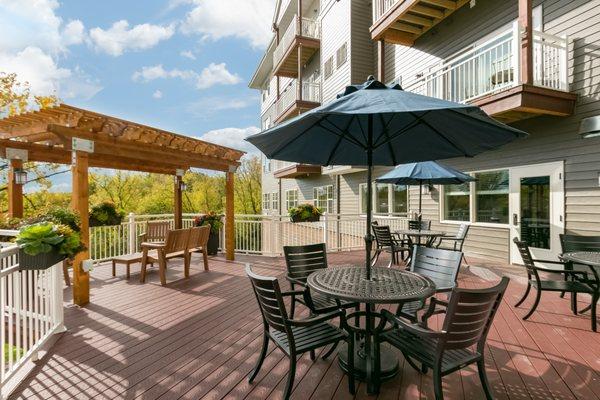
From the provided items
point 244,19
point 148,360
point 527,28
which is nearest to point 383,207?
point 527,28

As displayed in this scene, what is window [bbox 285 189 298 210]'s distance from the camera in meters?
17.2

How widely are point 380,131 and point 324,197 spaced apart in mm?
11204

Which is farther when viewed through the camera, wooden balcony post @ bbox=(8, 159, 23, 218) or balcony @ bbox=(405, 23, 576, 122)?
wooden balcony post @ bbox=(8, 159, 23, 218)

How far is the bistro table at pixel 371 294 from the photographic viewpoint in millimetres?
2246

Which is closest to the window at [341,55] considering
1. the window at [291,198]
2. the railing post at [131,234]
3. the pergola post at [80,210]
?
the window at [291,198]

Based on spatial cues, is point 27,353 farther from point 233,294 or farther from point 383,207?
point 383,207

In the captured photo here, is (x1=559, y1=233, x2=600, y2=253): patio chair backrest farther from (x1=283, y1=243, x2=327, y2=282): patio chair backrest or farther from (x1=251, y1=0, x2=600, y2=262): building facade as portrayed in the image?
(x1=283, y1=243, x2=327, y2=282): patio chair backrest

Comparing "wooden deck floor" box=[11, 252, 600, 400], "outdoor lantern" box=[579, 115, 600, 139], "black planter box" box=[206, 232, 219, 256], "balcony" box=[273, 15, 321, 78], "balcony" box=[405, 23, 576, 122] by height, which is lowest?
"wooden deck floor" box=[11, 252, 600, 400]

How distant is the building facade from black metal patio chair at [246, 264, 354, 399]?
16.3 feet

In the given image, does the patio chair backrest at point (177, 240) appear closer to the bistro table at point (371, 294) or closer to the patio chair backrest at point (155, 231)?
the patio chair backrest at point (155, 231)

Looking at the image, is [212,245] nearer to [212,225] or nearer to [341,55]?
[212,225]

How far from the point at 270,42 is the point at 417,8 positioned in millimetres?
12254

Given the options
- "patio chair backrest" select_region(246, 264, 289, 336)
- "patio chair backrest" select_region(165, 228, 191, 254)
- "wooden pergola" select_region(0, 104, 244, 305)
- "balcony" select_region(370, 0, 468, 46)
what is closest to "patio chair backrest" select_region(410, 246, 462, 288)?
"patio chair backrest" select_region(246, 264, 289, 336)

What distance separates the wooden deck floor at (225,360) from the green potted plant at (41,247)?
897mm
